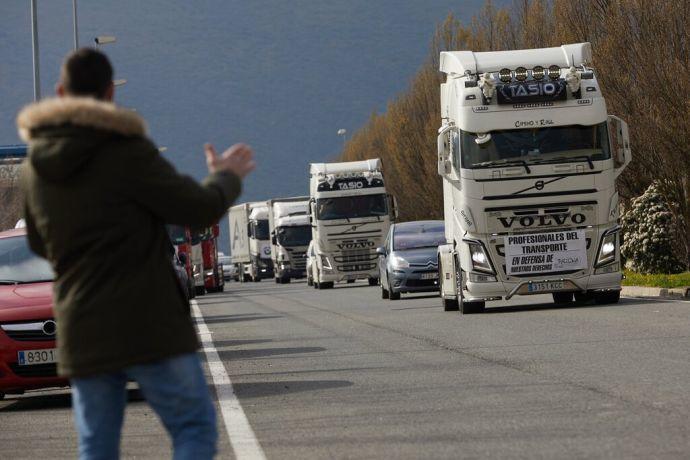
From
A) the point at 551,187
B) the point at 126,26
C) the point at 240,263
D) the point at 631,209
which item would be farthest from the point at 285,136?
the point at 551,187

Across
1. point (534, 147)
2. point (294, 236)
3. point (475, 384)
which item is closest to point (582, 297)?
point (534, 147)

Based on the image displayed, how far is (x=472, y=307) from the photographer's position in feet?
76.0

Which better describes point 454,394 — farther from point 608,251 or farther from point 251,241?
point 251,241

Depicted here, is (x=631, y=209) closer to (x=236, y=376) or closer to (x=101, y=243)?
(x=236, y=376)

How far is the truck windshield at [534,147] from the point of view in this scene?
21.9 m

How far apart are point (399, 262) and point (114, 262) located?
25.7 metres

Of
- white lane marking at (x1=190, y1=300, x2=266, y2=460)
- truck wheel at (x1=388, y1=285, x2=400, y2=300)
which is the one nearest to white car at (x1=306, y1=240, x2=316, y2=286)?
truck wheel at (x1=388, y1=285, x2=400, y2=300)

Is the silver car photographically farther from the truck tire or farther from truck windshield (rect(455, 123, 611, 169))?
truck windshield (rect(455, 123, 611, 169))

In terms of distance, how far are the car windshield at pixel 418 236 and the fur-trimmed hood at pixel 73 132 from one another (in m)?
26.0

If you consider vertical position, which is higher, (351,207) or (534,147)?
(351,207)

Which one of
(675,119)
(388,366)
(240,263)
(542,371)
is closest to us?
(542,371)

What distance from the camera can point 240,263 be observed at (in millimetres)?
81062

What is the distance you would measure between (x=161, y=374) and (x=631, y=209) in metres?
29.2

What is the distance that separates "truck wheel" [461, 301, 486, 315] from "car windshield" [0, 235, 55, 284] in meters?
9.34
